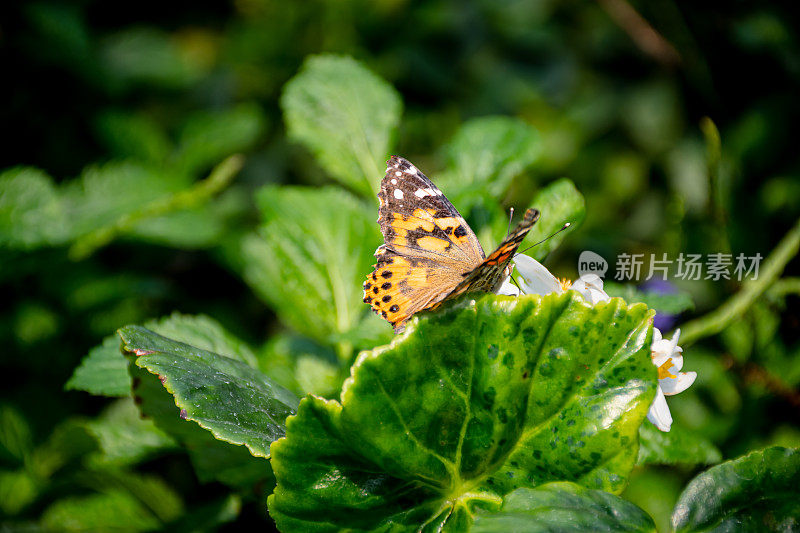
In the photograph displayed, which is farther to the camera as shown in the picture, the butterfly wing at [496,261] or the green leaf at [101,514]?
the green leaf at [101,514]

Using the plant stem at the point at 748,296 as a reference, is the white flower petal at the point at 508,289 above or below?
above

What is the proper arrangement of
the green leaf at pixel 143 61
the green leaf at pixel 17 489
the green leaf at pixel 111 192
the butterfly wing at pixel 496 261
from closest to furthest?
the butterfly wing at pixel 496 261 → the green leaf at pixel 17 489 → the green leaf at pixel 111 192 → the green leaf at pixel 143 61

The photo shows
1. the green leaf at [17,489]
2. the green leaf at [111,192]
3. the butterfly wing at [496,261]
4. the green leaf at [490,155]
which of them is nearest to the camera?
the butterfly wing at [496,261]

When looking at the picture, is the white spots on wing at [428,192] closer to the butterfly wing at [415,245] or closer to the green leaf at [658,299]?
the butterfly wing at [415,245]

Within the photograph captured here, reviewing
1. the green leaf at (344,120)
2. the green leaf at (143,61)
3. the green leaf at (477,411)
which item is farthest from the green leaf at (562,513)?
the green leaf at (143,61)

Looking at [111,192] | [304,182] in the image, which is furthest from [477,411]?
[304,182]

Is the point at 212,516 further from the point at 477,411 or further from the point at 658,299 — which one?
the point at 658,299

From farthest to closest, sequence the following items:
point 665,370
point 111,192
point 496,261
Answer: point 111,192
point 665,370
point 496,261

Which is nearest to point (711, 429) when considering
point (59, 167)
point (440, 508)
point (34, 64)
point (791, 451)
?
point (791, 451)
